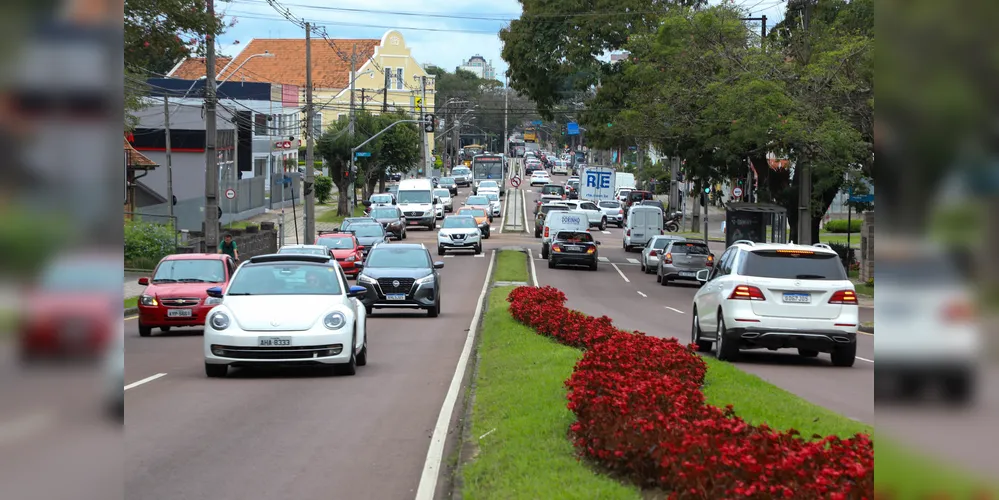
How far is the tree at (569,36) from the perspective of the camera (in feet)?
180

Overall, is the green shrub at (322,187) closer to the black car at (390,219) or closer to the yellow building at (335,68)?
the yellow building at (335,68)

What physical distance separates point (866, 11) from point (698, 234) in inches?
1431

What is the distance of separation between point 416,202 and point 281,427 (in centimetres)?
6101

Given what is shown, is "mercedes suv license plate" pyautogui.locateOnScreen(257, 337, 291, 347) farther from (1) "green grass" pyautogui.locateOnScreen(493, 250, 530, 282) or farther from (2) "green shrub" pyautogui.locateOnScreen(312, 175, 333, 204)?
(2) "green shrub" pyautogui.locateOnScreen(312, 175, 333, 204)

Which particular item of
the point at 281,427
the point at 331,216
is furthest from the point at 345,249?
the point at 331,216

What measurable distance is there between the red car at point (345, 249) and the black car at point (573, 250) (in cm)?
862

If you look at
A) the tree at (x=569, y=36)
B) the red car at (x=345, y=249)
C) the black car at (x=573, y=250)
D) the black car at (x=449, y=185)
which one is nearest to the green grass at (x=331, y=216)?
the tree at (x=569, y=36)

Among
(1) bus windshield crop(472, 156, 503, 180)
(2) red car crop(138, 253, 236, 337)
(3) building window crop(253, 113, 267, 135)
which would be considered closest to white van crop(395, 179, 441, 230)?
(3) building window crop(253, 113, 267, 135)
